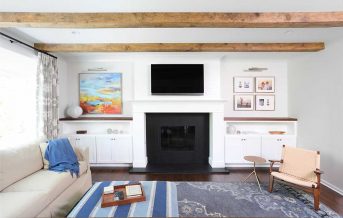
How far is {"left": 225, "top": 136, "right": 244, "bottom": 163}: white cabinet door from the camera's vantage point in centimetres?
429

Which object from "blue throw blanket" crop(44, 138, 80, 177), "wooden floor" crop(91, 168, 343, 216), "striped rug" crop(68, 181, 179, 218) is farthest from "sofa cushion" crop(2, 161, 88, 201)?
"wooden floor" crop(91, 168, 343, 216)

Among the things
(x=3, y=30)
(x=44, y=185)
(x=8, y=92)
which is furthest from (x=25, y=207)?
(x=3, y=30)

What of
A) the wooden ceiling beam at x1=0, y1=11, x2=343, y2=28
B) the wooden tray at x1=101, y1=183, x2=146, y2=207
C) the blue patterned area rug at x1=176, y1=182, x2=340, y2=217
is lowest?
the blue patterned area rug at x1=176, y1=182, x2=340, y2=217

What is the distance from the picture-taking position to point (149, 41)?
3.31 metres

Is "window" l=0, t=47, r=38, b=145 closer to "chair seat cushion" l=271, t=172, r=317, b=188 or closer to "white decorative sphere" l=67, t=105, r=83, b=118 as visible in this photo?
"white decorative sphere" l=67, t=105, r=83, b=118

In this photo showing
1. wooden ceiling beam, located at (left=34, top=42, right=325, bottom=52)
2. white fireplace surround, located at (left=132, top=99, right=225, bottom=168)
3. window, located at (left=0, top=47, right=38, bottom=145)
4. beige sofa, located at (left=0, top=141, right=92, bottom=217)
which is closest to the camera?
beige sofa, located at (left=0, top=141, right=92, bottom=217)

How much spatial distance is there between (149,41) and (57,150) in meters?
2.33

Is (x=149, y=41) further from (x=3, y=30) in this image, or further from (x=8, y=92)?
(x=8, y=92)

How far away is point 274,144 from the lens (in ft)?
14.0

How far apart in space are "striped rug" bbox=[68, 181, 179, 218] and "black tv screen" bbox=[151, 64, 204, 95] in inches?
96.1

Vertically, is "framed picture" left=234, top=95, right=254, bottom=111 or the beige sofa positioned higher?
"framed picture" left=234, top=95, right=254, bottom=111

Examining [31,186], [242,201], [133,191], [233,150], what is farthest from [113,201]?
[233,150]

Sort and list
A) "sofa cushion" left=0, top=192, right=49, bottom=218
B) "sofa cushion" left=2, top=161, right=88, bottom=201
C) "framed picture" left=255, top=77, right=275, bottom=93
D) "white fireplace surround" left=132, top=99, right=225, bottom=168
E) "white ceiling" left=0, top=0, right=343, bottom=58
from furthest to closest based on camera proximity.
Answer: "framed picture" left=255, top=77, right=275, bottom=93 < "white fireplace surround" left=132, top=99, right=225, bottom=168 < "sofa cushion" left=2, top=161, right=88, bottom=201 < "white ceiling" left=0, top=0, right=343, bottom=58 < "sofa cushion" left=0, top=192, right=49, bottom=218

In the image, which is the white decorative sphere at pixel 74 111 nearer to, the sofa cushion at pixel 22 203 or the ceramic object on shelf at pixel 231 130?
the sofa cushion at pixel 22 203
